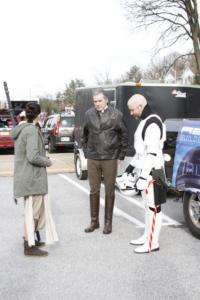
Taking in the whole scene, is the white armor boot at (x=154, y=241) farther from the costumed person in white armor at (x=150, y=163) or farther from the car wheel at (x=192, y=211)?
the car wheel at (x=192, y=211)

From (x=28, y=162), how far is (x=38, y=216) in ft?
2.05

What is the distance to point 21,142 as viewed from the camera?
499 centimetres

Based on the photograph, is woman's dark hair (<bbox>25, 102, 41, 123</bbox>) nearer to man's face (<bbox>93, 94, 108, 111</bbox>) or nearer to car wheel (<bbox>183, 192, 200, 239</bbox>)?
man's face (<bbox>93, 94, 108, 111</bbox>)

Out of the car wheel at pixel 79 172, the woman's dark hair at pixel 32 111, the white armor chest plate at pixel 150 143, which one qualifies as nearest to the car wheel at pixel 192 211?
the white armor chest plate at pixel 150 143

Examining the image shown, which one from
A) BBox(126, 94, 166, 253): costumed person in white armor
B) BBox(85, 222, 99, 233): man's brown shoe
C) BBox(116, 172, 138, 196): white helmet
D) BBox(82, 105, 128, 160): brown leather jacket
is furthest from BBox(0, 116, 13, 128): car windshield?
BBox(126, 94, 166, 253): costumed person in white armor

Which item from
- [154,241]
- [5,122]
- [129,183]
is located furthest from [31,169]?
[5,122]

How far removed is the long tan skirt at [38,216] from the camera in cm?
509

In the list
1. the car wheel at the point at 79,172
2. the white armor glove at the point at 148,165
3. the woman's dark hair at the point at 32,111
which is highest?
the woman's dark hair at the point at 32,111

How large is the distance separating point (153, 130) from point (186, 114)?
13.9ft

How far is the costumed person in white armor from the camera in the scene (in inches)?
198

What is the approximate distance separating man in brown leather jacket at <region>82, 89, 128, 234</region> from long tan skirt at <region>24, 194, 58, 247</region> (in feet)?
3.67

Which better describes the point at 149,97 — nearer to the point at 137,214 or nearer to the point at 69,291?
the point at 137,214

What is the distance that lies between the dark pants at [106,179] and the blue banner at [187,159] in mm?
805

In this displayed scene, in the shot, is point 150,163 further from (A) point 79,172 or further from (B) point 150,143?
(A) point 79,172
